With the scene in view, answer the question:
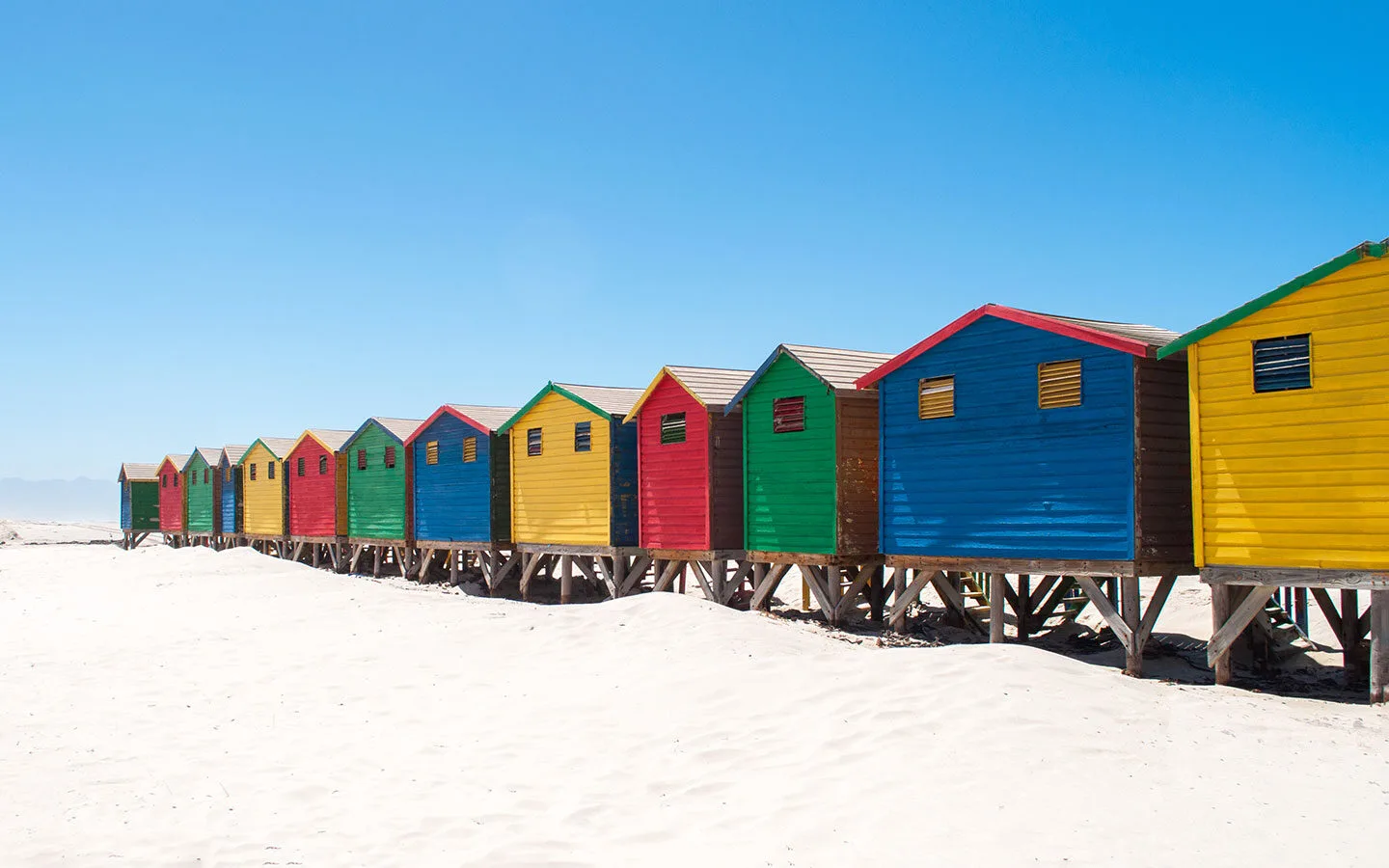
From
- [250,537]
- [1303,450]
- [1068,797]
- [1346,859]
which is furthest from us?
[250,537]

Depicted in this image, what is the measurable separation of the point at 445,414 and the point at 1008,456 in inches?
733

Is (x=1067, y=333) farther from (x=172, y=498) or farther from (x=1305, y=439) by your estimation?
(x=172, y=498)

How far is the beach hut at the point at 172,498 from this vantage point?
179ft

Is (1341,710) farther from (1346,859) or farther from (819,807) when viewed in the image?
(819,807)

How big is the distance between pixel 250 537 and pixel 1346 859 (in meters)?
44.1

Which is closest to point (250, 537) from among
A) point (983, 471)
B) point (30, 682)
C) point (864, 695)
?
point (30, 682)

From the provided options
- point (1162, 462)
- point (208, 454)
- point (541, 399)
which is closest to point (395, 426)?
point (541, 399)

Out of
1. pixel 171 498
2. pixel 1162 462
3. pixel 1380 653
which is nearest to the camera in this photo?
pixel 1380 653

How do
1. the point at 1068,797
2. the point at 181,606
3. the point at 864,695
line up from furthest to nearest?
the point at 181,606, the point at 864,695, the point at 1068,797

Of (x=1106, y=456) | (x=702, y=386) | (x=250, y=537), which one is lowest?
(x=250, y=537)

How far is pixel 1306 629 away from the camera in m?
18.2

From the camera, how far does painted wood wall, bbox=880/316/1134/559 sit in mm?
15539

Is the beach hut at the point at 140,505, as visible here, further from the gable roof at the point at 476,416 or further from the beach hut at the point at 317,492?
the gable roof at the point at 476,416

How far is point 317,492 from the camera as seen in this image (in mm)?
39406
